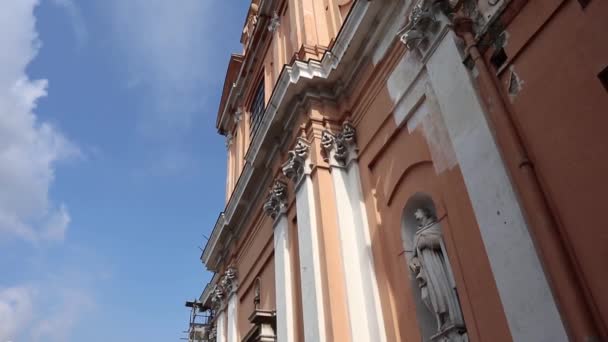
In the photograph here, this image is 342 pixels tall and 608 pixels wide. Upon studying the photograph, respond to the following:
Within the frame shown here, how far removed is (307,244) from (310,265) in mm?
362

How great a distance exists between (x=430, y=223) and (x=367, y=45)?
9.63 feet

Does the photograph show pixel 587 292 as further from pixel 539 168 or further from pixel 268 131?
pixel 268 131

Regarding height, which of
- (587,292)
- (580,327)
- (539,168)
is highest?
(539,168)

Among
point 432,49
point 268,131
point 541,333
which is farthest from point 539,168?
point 268,131

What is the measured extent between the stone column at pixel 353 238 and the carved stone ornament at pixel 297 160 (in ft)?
1.07

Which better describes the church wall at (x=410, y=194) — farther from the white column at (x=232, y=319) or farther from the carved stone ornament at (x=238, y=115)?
the carved stone ornament at (x=238, y=115)

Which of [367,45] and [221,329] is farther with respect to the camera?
[221,329]

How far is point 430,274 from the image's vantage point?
5.12 metres

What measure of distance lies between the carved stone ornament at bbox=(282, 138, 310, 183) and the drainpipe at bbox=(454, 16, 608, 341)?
3404mm

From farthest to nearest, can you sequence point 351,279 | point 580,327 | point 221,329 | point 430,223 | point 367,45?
point 221,329
point 367,45
point 351,279
point 430,223
point 580,327

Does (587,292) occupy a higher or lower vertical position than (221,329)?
lower

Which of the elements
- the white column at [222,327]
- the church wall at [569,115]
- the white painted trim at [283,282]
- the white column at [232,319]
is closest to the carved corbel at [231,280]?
the white column at [232,319]

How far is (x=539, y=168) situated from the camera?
3.96 meters

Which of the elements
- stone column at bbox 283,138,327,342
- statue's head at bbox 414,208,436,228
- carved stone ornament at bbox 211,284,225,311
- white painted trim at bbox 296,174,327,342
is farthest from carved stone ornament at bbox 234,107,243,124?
statue's head at bbox 414,208,436,228
